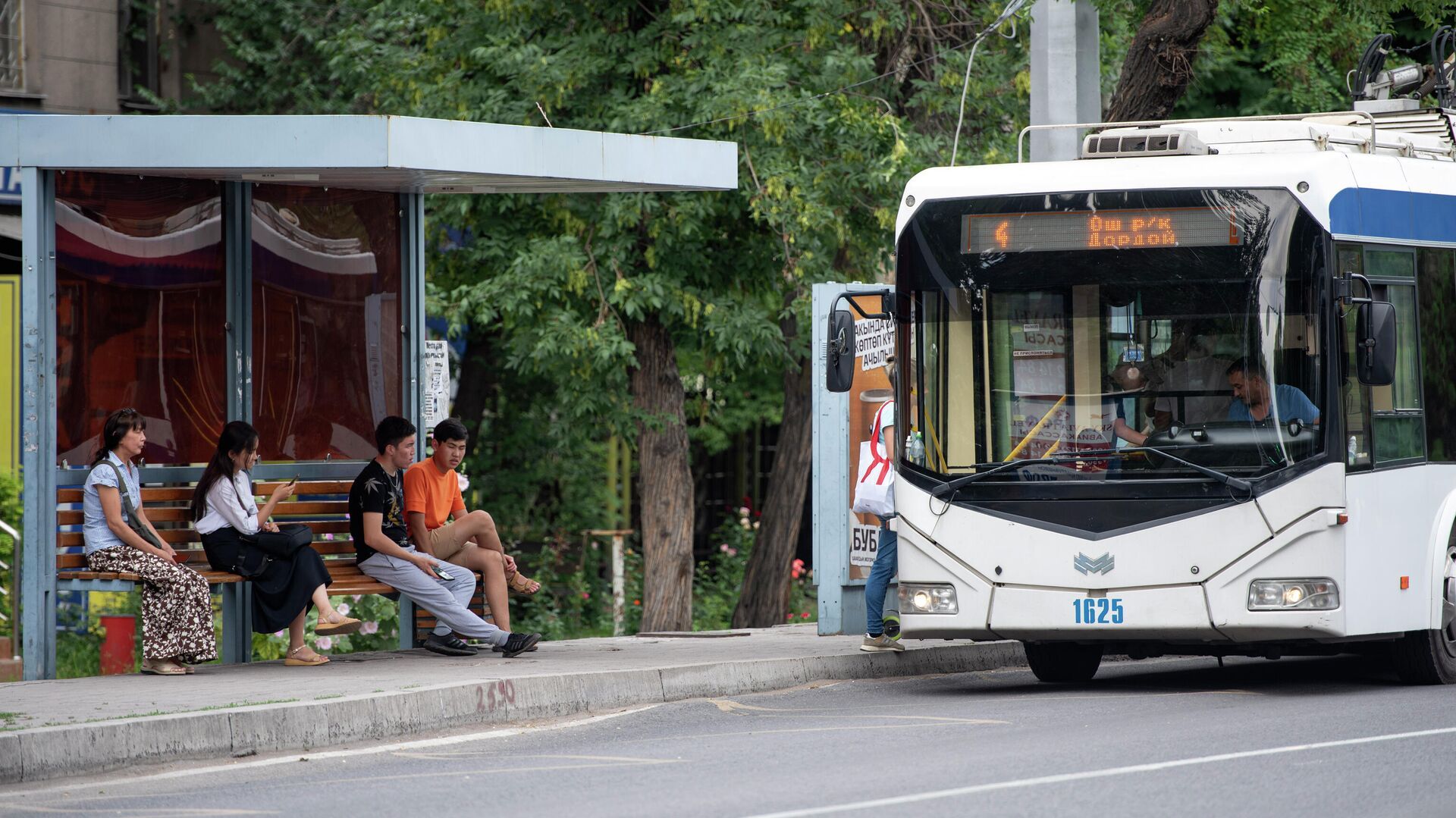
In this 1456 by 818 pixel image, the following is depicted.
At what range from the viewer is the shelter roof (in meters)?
11.1

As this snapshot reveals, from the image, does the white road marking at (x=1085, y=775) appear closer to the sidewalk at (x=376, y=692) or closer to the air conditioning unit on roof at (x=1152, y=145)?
the sidewalk at (x=376, y=692)

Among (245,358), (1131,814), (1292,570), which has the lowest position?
(1131,814)

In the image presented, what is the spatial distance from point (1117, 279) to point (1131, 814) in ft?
13.7

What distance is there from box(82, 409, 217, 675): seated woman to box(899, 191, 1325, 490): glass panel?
3934mm

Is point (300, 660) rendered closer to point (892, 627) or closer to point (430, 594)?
point (430, 594)

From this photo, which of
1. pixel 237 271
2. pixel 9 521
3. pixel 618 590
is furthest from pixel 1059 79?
pixel 618 590

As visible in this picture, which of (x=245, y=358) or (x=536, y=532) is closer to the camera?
(x=245, y=358)

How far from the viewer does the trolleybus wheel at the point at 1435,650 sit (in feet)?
36.6

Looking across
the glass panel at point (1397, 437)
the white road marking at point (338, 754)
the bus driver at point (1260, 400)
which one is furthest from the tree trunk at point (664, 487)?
the bus driver at point (1260, 400)

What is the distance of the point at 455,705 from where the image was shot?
10039 mm

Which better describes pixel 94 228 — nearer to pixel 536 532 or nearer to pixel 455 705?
pixel 455 705

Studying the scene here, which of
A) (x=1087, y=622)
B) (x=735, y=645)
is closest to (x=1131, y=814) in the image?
(x=1087, y=622)

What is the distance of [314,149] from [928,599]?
4.03 meters

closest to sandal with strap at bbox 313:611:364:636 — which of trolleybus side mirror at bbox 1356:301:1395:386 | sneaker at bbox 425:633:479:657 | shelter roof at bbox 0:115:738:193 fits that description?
sneaker at bbox 425:633:479:657
